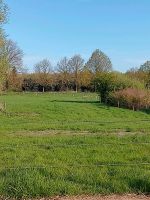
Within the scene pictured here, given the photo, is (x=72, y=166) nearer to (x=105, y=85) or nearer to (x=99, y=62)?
(x=105, y=85)

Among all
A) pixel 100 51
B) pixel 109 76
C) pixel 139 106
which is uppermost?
pixel 100 51

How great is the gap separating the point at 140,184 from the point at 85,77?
362 ft

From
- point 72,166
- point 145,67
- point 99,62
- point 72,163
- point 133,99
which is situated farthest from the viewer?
point 145,67

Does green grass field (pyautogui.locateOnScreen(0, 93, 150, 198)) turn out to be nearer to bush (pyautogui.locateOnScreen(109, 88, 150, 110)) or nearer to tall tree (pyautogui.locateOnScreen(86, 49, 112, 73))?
bush (pyautogui.locateOnScreen(109, 88, 150, 110))

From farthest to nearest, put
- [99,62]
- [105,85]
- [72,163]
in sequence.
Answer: [99,62] → [105,85] → [72,163]

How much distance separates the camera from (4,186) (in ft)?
28.3

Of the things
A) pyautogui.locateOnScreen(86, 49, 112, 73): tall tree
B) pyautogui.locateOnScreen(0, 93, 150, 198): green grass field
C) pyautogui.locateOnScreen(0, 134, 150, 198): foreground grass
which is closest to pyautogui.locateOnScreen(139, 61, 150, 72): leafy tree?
pyautogui.locateOnScreen(86, 49, 112, 73): tall tree

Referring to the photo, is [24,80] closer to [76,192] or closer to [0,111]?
[0,111]

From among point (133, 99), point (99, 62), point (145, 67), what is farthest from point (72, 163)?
point (145, 67)

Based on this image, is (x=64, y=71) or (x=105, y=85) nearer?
(x=105, y=85)

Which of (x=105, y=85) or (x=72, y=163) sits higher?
(x=105, y=85)

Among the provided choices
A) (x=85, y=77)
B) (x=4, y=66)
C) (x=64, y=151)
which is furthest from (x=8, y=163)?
(x=85, y=77)

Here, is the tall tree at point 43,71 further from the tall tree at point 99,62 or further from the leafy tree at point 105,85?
the leafy tree at point 105,85

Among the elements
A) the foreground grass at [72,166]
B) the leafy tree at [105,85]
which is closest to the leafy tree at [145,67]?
the leafy tree at [105,85]
